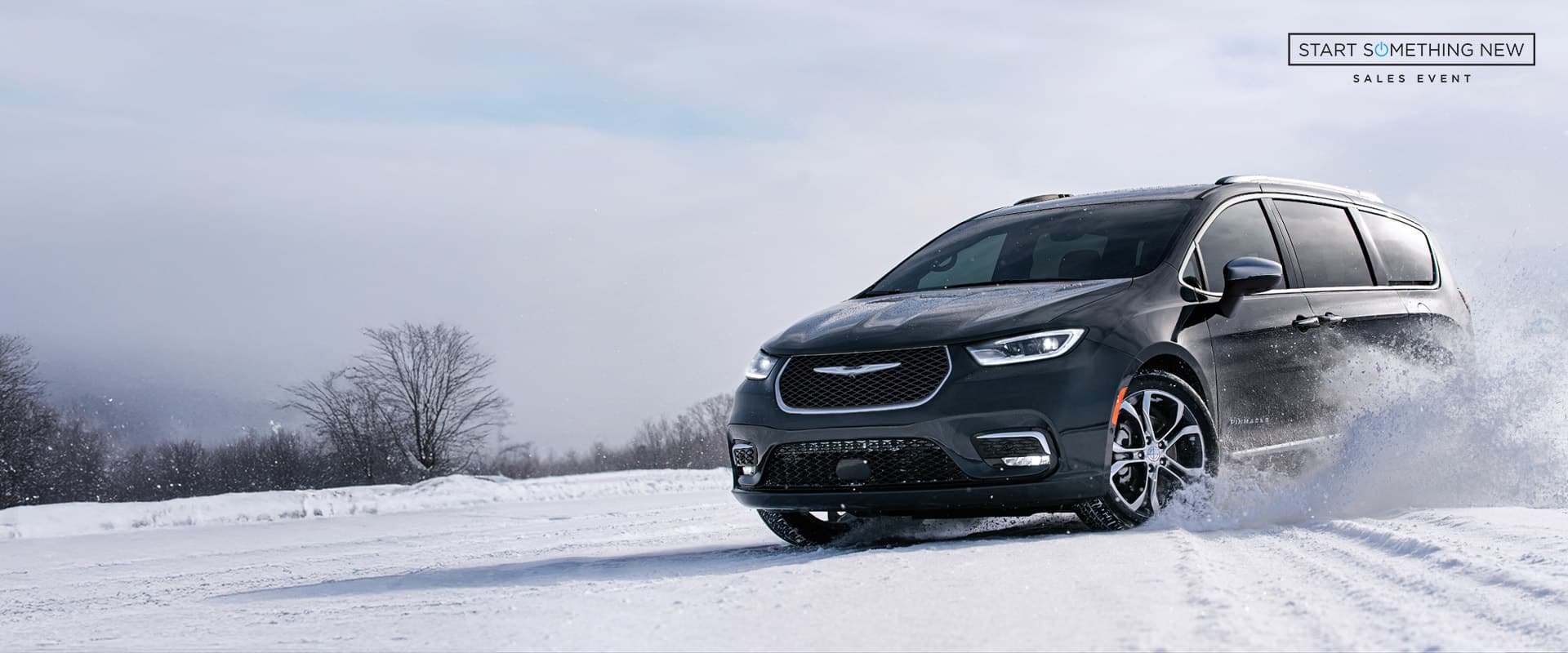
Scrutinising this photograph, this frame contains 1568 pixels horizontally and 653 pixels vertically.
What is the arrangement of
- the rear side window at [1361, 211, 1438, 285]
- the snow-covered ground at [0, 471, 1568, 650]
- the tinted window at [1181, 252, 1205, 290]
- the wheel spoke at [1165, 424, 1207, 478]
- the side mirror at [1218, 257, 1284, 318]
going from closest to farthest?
the snow-covered ground at [0, 471, 1568, 650], the wheel spoke at [1165, 424, 1207, 478], the side mirror at [1218, 257, 1284, 318], the tinted window at [1181, 252, 1205, 290], the rear side window at [1361, 211, 1438, 285]

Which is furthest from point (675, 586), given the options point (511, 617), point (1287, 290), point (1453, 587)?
point (1287, 290)

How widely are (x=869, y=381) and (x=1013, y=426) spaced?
1.98 ft

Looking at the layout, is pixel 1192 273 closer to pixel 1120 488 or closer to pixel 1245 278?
pixel 1245 278

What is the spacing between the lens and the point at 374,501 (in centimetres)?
1521

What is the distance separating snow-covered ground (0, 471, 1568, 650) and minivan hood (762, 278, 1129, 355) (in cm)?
84

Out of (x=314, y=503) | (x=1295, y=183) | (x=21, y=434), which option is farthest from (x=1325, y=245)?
(x=21, y=434)

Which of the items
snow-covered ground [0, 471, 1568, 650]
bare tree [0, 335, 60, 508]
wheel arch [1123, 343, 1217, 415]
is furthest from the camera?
bare tree [0, 335, 60, 508]

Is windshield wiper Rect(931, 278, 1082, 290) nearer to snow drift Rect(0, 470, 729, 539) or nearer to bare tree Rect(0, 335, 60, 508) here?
snow drift Rect(0, 470, 729, 539)

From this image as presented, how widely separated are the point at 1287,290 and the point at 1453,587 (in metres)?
3.16

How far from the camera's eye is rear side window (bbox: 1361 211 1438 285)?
792 cm

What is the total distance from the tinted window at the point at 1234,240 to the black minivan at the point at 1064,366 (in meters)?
0.01

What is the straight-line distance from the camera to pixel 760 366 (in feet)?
20.0

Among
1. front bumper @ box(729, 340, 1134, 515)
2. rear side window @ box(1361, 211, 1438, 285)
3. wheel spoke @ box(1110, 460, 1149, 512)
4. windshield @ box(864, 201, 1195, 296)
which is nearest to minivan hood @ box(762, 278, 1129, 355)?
front bumper @ box(729, 340, 1134, 515)

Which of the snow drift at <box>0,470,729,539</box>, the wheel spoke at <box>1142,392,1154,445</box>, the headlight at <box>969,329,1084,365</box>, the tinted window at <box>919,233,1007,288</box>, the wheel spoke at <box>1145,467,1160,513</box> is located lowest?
the snow drift at <box>0,470,729,539</box>
